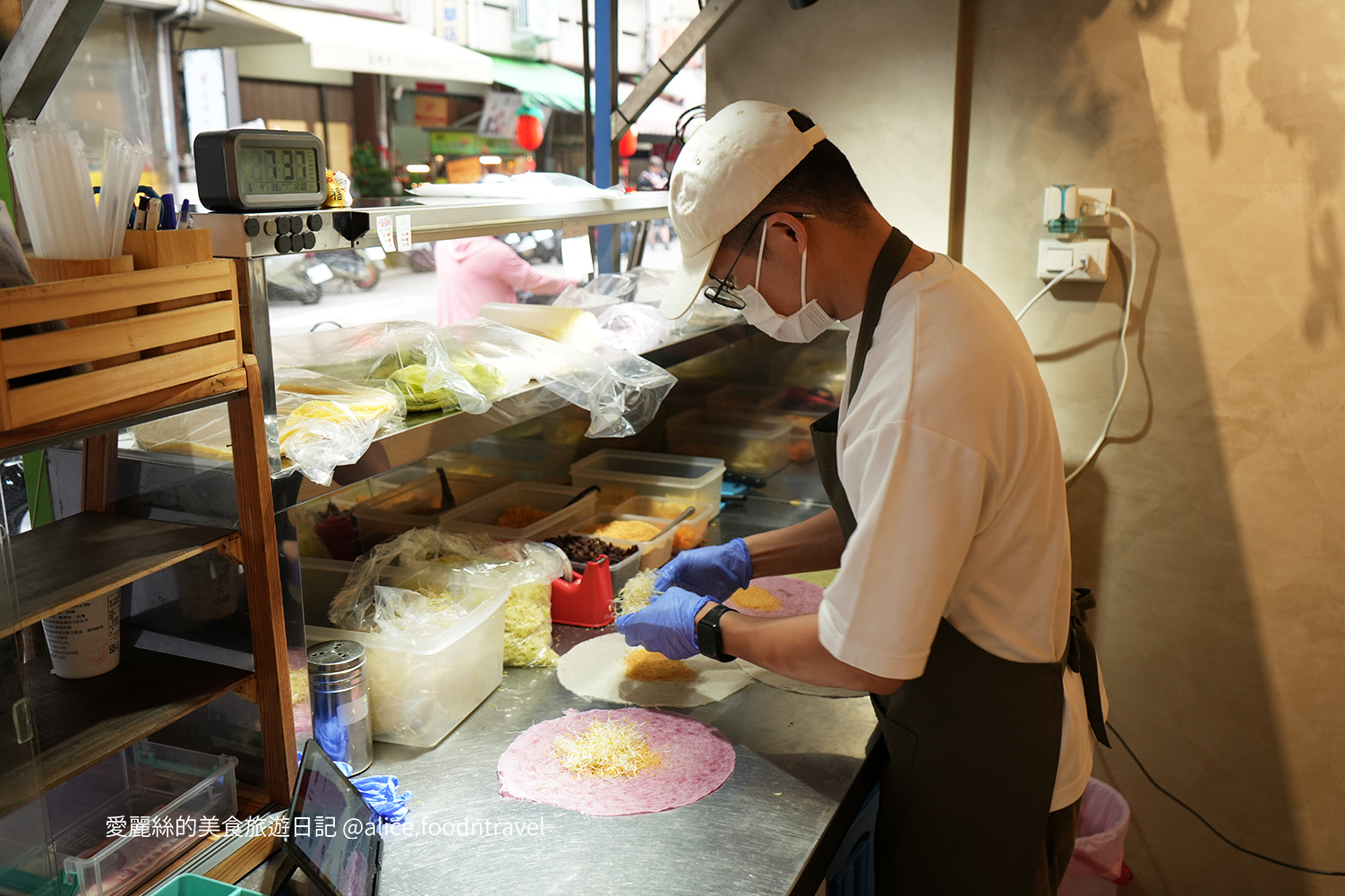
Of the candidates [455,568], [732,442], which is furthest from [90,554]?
[732,442]

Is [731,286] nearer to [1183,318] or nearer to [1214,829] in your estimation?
[1183,318]

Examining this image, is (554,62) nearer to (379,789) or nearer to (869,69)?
(869,69)

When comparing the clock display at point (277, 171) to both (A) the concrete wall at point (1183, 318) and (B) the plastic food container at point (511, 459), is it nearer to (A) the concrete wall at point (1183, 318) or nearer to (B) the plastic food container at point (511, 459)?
(B) the plastic food container at point (511, 459)

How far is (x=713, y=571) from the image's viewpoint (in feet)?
6.22

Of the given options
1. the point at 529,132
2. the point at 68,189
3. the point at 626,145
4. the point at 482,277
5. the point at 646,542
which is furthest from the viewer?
the point at 529,132

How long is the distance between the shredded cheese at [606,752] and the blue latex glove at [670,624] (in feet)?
0.49

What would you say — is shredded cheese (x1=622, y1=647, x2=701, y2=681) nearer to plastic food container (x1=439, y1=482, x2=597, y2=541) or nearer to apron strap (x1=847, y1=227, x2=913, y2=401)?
plastic food container (x1=439, y1=482, x2=597, y2=541)

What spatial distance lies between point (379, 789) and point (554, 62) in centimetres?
1328

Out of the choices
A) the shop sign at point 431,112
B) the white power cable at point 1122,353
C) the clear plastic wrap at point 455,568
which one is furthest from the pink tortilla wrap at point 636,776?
the shop sign at point 431,112

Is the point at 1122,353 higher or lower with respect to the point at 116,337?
lower

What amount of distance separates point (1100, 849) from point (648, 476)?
1.50m

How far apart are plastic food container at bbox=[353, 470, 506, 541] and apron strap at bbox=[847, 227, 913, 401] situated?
46.0 inches

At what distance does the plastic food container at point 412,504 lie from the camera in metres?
2.11

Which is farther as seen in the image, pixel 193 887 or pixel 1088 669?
pixel 1088 669
